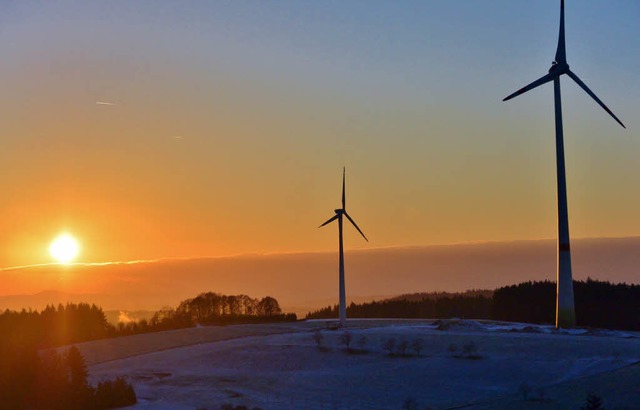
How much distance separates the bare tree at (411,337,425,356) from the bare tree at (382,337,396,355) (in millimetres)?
968

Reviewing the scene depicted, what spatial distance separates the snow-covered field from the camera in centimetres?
3253

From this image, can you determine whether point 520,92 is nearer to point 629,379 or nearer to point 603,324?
point 603,324

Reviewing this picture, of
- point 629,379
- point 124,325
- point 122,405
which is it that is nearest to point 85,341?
point 124,325

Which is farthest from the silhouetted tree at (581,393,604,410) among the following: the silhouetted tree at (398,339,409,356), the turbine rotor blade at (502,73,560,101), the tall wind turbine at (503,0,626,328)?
the turbine rotor blade at (502,73,560,101)

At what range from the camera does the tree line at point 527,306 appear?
195ft

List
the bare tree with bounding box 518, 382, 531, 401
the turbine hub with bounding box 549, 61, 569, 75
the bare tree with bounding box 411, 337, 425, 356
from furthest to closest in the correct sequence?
the turbine hub with bounding box 549, 61, 569, 75, the bare tree with bounding box 411, 337, 425, 356, the bare tree with bounding box 518, 382, 531, 401

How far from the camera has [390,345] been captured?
144ft

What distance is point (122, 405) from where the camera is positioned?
33.7 metres

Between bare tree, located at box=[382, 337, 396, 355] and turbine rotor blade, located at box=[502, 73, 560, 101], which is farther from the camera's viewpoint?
turbine rotor blade, located at box=[502, 73, 560, 101]

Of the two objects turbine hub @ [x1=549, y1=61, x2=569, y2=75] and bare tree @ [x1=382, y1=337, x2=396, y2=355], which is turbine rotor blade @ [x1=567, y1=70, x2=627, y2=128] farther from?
bare tree @ [x1=382, y1=337, x2=396, y2=355]

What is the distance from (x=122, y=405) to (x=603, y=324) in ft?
119

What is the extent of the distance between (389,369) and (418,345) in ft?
13.9

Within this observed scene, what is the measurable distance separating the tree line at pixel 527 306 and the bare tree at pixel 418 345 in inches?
720

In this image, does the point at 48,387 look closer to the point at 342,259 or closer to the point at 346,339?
the point at 346,339
